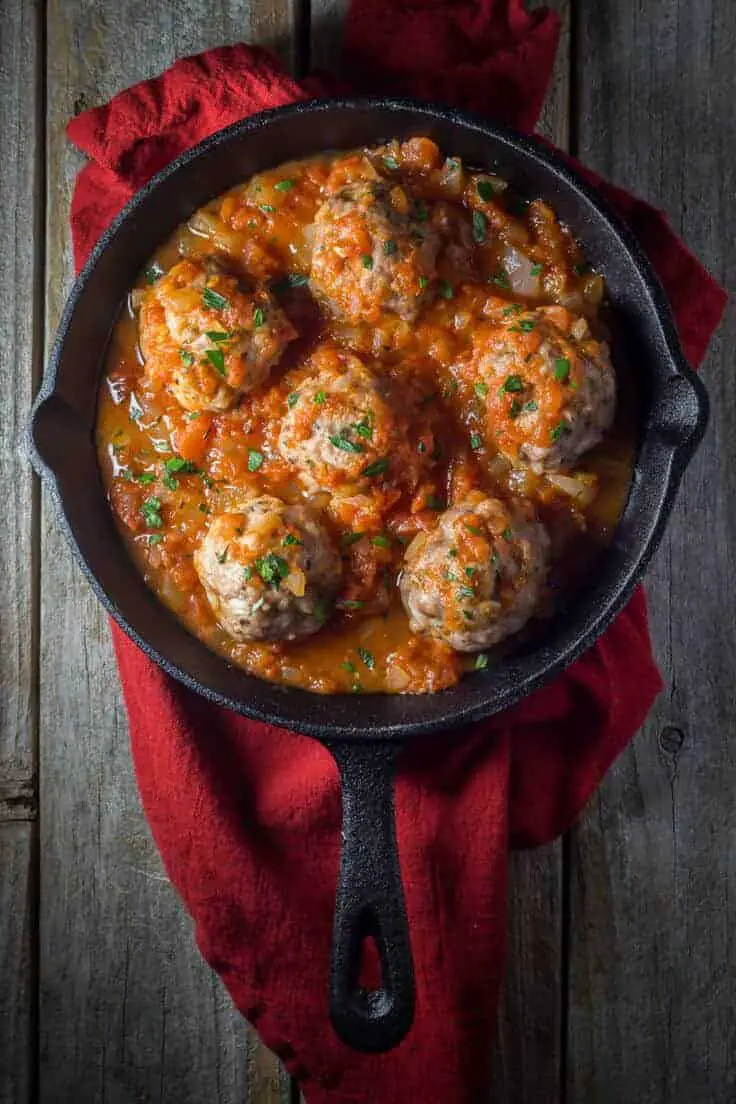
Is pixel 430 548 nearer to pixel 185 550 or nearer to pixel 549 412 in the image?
pixel 549 412

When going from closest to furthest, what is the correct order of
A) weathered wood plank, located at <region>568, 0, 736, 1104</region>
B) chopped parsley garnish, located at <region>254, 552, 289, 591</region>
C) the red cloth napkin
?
chopped parsley garnish, located at <region>254, 552, 289, 591</region> < the red cloth napkin < weathered wood plank, located at <region>568, 0, 736, 1104</region>

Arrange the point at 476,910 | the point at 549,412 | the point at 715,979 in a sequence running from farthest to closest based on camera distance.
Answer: the point at 715,979 < the point at 476,910 < the point at 549,412

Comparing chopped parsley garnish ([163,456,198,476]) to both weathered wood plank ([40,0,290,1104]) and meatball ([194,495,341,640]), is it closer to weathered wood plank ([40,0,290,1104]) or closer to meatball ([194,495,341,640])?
meatball ([194,495,341,640])

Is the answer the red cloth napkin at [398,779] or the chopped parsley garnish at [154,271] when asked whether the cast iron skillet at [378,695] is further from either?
the red cloth napkin at [398,779]

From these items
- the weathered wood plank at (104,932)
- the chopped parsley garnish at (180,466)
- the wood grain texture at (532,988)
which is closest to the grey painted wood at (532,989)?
the wood grain texture at (532,988)

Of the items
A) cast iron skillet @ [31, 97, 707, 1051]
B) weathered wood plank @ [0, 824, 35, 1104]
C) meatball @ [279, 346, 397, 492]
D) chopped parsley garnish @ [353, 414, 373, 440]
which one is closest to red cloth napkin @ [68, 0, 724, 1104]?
cast iron skillet @ [31, 97, 707, 1051]

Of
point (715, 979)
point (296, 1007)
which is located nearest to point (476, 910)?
point (296, 1007)
